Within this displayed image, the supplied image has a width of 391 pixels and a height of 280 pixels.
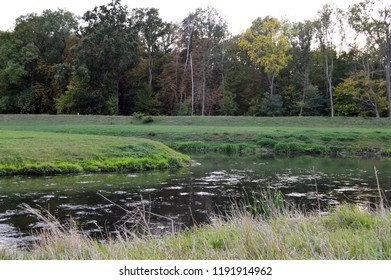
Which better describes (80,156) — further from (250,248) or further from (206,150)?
(250,248)

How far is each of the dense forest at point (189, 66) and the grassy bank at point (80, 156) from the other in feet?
114

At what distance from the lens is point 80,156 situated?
2336 cm

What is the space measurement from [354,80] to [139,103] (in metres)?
30.6

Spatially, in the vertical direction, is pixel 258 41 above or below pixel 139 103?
above

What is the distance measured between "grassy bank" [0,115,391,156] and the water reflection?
13.4 meters

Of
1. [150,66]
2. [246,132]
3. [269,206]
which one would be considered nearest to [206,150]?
[246,132]

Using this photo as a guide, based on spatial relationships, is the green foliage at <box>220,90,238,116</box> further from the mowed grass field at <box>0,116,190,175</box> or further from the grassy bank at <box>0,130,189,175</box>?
the grassy bank at <box>0,130,189,175</box>

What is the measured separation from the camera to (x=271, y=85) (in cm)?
6303

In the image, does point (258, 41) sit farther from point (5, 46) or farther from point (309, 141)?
point (5, 46)

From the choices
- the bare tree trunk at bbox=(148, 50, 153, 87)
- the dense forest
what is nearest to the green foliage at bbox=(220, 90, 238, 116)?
the dense forest

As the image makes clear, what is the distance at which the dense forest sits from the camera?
194ft

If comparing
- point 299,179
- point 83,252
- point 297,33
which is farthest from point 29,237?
point 297,33

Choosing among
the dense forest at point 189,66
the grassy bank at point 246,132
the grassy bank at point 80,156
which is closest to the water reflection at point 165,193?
the grassy bank at point 80,156
